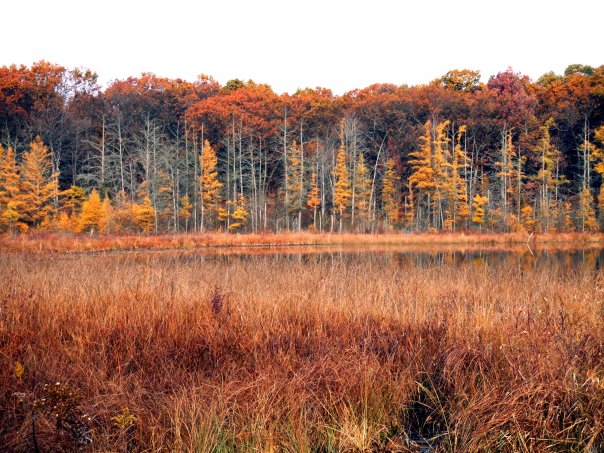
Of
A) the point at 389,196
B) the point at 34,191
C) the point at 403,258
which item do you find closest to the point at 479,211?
the point at 389,196

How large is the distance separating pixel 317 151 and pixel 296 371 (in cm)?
4764

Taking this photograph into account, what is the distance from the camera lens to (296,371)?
4621 millimetres

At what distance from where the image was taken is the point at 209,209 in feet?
170

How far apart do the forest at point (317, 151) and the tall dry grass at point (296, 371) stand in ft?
119

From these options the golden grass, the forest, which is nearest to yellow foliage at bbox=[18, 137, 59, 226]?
the forest

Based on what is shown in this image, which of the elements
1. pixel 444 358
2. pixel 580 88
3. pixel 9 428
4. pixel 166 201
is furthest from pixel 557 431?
pixel 580 88

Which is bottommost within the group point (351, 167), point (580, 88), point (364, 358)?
point (364, 358)

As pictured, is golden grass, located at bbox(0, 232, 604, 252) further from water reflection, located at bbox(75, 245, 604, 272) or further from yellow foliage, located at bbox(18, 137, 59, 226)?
yellow foliage, located at bbox(18, 137, 59, 226)

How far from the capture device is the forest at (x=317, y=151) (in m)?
47.3

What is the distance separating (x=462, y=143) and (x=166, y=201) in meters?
33.2

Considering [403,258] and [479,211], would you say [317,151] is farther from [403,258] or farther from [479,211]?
[403,258]

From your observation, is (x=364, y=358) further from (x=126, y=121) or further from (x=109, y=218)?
(x=126, y=121)

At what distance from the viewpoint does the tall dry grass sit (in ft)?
11.7

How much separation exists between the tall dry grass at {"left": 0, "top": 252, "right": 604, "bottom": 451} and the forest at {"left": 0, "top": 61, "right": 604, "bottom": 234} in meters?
36.3
